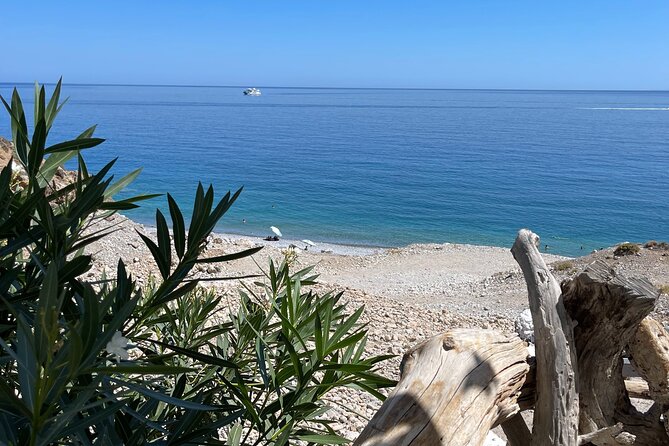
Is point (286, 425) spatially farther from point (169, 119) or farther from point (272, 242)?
point (169, 119)

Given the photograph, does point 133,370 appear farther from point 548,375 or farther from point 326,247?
point 326,247

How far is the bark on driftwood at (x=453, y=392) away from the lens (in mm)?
2195

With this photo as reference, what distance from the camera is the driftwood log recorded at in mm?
2303

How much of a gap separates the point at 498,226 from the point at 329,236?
8.59 meters

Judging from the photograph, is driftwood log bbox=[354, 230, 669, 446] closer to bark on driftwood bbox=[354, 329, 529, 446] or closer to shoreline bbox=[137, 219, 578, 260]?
bark on driftwood bbox=[354, 329, 529, 446]

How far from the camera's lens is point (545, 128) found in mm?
81188

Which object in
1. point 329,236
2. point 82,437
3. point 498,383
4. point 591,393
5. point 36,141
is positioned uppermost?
point 36,141

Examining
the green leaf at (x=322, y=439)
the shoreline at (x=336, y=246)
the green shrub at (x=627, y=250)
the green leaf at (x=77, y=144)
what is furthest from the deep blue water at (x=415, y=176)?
the green shrub at (x=627, y=250)

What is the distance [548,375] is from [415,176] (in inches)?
1676

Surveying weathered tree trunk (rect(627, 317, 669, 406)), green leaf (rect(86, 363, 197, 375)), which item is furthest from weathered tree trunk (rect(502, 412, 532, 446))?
green leaf (rect(86, 363, 197, 375))

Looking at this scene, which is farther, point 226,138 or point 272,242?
point 226,138

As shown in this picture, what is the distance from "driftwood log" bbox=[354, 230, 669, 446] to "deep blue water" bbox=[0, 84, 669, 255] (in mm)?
7043

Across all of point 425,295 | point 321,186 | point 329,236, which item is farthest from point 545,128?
point 425,295

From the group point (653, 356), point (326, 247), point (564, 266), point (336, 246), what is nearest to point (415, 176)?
point (336, 246)
